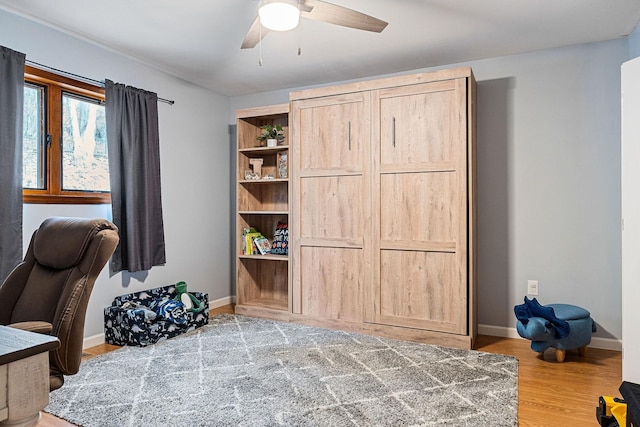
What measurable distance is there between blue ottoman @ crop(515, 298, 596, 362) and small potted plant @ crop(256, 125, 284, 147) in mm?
2781

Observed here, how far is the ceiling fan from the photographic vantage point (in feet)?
7.15

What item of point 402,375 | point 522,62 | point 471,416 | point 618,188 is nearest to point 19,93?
point 402,375

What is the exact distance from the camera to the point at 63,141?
331 cm

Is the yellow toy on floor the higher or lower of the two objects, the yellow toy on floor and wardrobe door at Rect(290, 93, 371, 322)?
the lower

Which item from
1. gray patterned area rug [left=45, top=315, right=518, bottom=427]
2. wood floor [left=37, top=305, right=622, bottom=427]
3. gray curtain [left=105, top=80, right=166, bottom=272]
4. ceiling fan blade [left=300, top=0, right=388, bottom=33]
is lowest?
wood floor [left=37, top=305, right=622, bottom=427]

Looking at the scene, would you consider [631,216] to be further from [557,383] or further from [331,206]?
[331,206]

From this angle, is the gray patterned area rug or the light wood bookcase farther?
the light wood bookcase

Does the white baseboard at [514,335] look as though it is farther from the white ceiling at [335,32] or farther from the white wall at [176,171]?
the white wall at [176,171]

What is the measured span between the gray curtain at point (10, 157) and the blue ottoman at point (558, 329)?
359 centimetres

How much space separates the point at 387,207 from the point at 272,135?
4.96 feet

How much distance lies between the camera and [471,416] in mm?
2195

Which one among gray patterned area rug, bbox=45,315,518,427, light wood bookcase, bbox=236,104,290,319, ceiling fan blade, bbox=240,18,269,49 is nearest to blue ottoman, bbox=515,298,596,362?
gray patterned area rug, bbox=45,315,518,427

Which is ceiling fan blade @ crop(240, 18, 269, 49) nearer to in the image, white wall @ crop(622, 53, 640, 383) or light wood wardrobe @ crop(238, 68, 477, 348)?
light wood wardrobe @ crop(238, 68, 477, 348)

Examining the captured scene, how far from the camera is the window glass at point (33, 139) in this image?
10.1 feet
